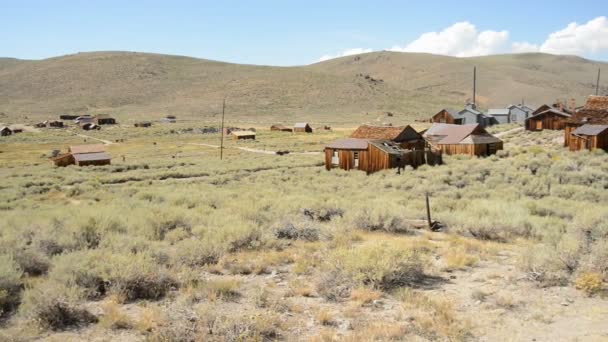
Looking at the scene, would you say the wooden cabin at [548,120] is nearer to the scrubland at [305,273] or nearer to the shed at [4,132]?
the scrubland at [305,273]

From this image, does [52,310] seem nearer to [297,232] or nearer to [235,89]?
[297,232]

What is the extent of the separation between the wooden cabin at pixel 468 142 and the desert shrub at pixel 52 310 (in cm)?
3606

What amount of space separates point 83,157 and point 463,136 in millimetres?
33277

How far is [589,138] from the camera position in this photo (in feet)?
121

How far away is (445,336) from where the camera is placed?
21.2ft

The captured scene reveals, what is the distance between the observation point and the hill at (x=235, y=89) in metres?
117

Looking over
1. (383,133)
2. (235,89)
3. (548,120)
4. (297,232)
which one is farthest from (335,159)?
(235,89)

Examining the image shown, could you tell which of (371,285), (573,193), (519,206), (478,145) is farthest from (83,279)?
(478,145)

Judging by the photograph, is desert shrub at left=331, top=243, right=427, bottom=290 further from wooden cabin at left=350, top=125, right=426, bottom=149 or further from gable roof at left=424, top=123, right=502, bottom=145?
gable roof at left=424, top=123, right=502, bottom=145

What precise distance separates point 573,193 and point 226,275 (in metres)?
17.0

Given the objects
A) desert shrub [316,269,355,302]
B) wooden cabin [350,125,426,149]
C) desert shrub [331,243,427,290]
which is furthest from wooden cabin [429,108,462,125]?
desert shrub [316,269,355,302]

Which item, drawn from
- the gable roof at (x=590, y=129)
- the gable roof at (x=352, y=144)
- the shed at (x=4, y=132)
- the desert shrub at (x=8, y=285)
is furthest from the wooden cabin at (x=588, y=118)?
the shed at (x=4, y=132)

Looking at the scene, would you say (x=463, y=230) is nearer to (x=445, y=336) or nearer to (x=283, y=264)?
(x=283, y=264)

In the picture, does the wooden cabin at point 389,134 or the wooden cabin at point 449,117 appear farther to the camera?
the wooden cabin at point 449,117
